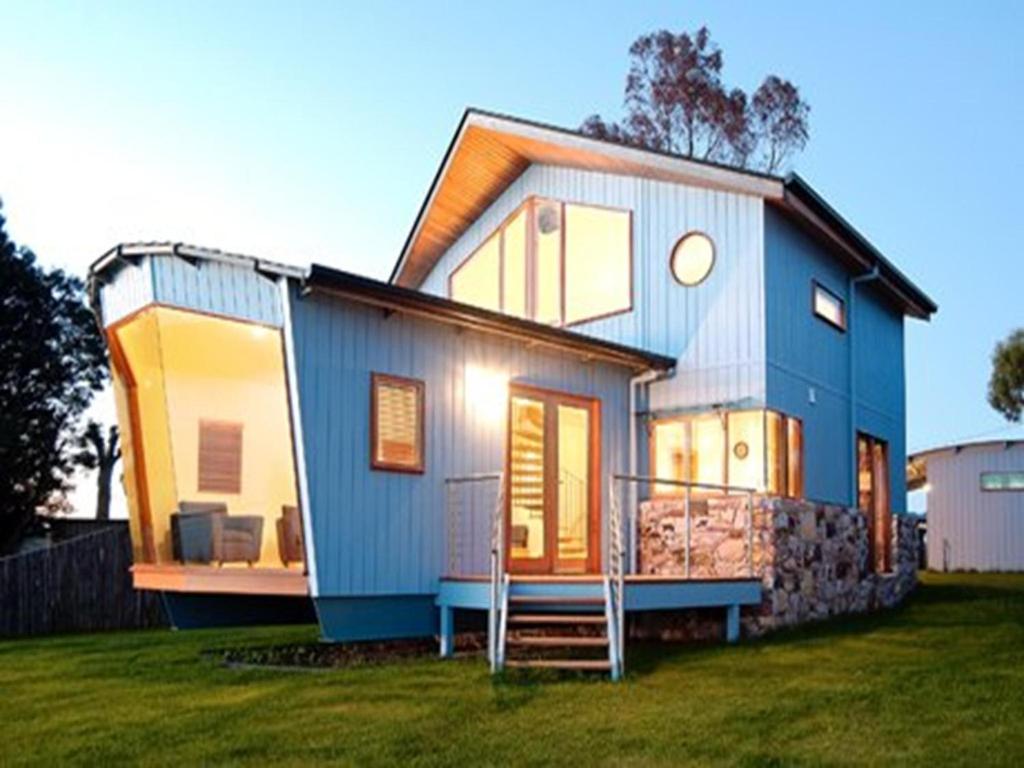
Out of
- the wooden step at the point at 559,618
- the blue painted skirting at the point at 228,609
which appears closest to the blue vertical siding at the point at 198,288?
the blue painted skirting at the point at 228,609

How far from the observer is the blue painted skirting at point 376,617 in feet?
33.4

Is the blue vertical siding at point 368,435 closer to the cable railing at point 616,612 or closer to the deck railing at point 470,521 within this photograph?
the deck railing at point 470,521

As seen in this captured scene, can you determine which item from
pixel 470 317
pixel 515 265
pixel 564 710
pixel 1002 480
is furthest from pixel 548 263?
pixel 1002 480

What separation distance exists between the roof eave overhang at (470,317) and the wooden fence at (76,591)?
909 centimetres

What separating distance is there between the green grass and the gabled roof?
5.28 meters

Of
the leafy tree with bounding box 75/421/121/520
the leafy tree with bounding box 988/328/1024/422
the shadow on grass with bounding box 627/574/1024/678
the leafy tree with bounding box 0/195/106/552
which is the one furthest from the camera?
the leafy tree with bounding box 988/328/1024/422

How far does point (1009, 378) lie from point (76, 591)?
29733 mm

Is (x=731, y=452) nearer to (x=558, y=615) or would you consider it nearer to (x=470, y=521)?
(x=470, y=521)

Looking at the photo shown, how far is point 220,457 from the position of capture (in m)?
12.1

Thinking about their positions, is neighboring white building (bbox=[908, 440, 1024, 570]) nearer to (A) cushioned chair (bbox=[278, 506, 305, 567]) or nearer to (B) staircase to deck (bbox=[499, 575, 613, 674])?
(B) staircase to deck (bbox=[499, 575, 613, 674])

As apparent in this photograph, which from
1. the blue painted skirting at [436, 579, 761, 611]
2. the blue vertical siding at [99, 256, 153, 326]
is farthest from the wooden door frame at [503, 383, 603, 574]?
the blue vertical siding at [99, 256, 153, 326]

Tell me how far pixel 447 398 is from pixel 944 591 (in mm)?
10438

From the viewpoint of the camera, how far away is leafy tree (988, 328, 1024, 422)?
36531mm

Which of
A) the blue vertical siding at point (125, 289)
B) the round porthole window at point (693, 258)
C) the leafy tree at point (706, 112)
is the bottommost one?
the blue vertical siding at point (125, 289)
